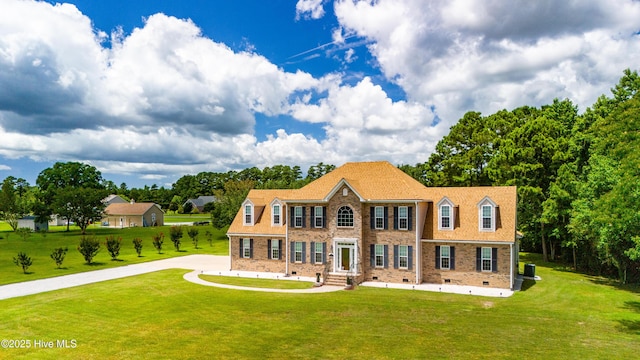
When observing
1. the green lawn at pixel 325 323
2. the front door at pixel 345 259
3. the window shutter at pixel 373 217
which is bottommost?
the green lawn at pixel 325 323

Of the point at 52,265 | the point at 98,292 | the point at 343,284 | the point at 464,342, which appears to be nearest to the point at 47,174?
the point at 52,265

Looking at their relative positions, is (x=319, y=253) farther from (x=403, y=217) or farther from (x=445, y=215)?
(x=445, y=215)

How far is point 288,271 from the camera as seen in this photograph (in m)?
34.0

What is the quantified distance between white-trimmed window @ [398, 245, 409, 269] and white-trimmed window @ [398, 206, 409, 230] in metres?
1.47

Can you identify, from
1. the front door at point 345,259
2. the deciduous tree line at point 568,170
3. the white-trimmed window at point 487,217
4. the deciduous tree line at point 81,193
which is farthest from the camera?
the deciduous tree line at point 81,193

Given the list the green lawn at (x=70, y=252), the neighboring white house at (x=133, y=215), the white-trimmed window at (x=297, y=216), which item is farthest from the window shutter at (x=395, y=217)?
the neighboring white house at (x=133, y=215)

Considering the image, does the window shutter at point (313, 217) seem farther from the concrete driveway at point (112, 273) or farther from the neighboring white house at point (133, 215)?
the neighboring white house at point (133, 215)

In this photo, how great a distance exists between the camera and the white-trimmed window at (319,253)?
3272 cm

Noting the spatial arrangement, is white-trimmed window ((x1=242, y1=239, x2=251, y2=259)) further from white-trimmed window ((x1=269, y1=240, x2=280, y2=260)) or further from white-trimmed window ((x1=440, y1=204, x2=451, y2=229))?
white-trimmed window ((x1=440, y1=204, x2=451, y2=229))

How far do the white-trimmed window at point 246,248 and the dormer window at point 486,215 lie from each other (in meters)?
19.1

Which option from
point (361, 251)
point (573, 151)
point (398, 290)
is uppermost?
point (573, 151)

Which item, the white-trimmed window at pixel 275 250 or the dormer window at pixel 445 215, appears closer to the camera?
the dormer window at pixel 445 215

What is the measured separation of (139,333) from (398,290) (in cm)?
1657

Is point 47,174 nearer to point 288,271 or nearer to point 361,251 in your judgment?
point 288,271
